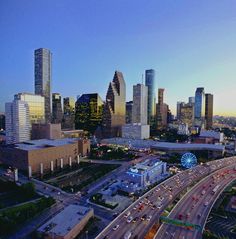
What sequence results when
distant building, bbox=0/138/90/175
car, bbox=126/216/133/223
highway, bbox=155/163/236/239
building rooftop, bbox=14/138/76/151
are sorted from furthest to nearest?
building rooftop, bbox=14/138/76/151
distant building, bbox=0/138/90/175
car, bbox=126/216/133/223
highway, bbox=155/163/236/239

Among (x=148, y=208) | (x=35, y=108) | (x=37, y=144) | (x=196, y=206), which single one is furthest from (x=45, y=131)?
(x=196, y=206)

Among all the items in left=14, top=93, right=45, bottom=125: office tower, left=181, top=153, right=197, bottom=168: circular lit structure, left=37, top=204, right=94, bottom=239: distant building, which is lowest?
left=37, top=204, right=94, bottom=239: distant building

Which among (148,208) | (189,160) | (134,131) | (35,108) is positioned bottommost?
(148,208)

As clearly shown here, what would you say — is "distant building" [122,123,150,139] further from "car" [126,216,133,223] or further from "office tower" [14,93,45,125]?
"car" [126,216,133,223]

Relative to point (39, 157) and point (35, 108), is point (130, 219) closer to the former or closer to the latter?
point (39, 157)

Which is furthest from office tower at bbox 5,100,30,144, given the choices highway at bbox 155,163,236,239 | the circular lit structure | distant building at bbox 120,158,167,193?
highway at bbox 155,163,236,239

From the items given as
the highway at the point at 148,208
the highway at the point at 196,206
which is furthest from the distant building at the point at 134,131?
the highway at the point at 196,206

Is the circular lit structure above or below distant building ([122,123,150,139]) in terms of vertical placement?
below
